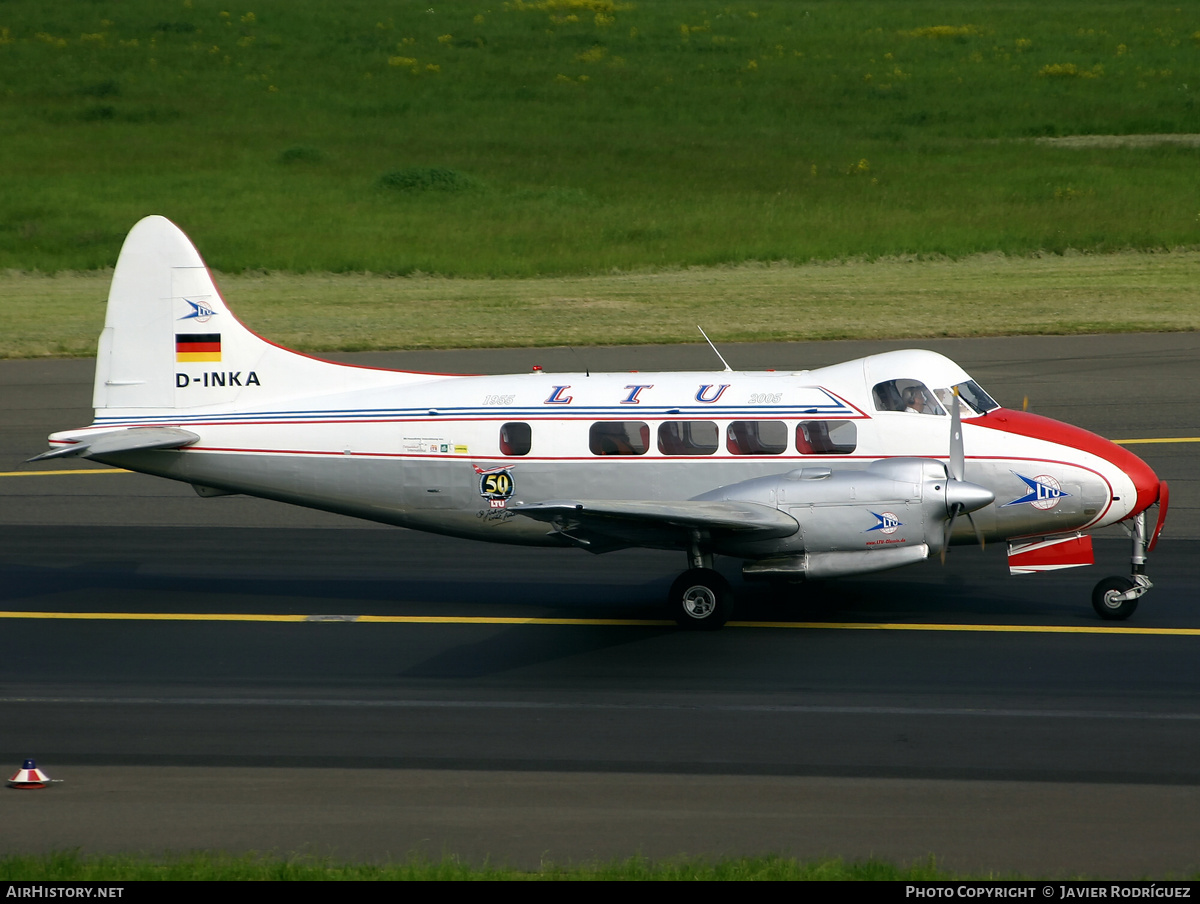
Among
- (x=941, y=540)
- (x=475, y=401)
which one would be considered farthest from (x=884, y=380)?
(x=475, y=401)

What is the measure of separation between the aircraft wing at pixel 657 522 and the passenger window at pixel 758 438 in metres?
1.00

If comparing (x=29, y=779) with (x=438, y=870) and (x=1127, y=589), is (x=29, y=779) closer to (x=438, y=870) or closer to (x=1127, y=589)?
(x=438, y=870)

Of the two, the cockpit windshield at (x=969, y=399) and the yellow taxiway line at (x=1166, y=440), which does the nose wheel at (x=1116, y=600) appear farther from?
the yellow taxiway line at (x=1166, y=440)

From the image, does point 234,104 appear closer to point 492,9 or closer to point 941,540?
point 492,9

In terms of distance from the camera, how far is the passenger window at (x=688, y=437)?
49.0ft

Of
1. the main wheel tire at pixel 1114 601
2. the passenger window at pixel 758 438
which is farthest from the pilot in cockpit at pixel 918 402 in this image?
the main wheel tire at pixel 1114 601

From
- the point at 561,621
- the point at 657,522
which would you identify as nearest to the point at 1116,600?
the point at 657,522

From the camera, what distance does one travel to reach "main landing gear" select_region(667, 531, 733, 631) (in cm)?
1454

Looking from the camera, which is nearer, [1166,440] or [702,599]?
[702,599]

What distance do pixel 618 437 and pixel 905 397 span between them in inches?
130

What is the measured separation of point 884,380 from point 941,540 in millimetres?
2194

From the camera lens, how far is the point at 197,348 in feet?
52.5

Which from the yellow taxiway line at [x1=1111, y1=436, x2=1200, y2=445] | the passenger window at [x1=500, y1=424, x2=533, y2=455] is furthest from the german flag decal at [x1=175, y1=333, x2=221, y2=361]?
the yellow taxiway line at [x1=1111, y1=436, x2=1200, y2=445]

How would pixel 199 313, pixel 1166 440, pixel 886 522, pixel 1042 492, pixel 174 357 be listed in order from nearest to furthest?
pixel 886 522, pixel 1042 492, pixel 174 357, pixel 199 313, pixel 1166 440
